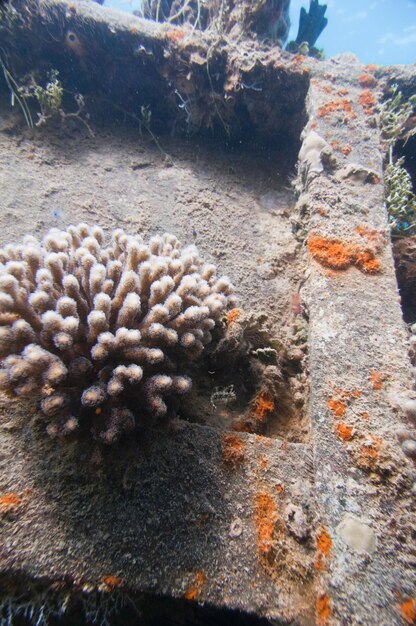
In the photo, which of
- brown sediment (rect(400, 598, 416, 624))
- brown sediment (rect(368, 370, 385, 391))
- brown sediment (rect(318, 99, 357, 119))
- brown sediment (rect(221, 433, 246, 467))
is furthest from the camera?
brown sediment (rect(318, 99, 357, 119))

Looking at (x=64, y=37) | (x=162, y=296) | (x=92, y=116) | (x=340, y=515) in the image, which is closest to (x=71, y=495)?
(x=162, y=296)

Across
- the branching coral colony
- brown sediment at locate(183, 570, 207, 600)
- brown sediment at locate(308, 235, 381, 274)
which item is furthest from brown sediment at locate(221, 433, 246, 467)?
brown sediment at locate(308, 235, 381, 274)

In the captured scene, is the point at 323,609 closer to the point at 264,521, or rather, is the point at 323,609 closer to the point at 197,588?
the point at 264,521

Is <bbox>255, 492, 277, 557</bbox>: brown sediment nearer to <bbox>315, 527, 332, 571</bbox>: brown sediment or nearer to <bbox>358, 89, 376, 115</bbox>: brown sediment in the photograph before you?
<bbox>315, 527, 332, 571</bbox>: brown sediment

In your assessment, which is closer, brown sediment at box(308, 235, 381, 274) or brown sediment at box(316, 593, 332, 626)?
brown sediment at box(316, 593, 332, 626)

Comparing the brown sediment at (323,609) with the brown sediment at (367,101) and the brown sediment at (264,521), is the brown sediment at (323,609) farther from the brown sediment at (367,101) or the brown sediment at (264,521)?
the brown sediment at (367,101)

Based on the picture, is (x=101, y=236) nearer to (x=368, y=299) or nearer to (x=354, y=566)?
(x=368, y=299)

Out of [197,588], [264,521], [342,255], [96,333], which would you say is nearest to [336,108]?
[342,255]

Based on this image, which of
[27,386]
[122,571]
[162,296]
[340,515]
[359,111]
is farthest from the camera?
[359,111]
